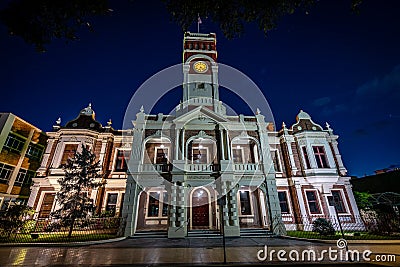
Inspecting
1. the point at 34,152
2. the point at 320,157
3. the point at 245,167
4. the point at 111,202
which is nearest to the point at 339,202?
the point at 320,157

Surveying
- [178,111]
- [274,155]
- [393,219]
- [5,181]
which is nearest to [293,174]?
[274,155]

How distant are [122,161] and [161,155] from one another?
4009mm

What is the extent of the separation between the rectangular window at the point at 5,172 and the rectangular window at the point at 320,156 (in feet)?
98.0

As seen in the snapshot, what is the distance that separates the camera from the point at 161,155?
707 inches

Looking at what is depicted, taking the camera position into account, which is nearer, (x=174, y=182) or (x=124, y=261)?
(x=124, y=261)

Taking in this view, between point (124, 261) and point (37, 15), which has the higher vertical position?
point (37, 15)

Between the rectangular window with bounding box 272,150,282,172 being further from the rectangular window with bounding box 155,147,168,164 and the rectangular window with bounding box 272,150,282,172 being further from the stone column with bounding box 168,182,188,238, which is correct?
the rectangular window with bounding box 155,147,168,164

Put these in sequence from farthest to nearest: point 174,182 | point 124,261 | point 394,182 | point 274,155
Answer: point 394,182 → point 274,155 → point 174,182 → point 124,261

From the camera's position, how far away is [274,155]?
1945 cm

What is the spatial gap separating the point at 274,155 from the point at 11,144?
26150 millimetres

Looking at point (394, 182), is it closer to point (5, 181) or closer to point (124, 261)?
point (124, 261)

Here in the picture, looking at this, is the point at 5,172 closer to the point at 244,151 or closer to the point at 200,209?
the point at 200,209

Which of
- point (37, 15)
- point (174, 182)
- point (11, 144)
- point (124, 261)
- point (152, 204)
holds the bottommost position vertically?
point (124, 261)

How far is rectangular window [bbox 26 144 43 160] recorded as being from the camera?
19.8m
